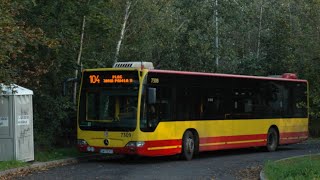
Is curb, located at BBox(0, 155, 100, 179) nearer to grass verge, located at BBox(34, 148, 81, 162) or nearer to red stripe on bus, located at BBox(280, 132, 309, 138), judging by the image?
grass verge, located at BBox(34, 148, 81, 162)

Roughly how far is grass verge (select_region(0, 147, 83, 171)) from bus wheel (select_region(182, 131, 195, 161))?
363 centimetres

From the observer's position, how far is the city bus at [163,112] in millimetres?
17062

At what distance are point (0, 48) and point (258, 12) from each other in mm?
29389

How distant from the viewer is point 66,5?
20016 mm

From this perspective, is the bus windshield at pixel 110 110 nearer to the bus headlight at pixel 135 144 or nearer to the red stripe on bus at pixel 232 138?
the bus headlight at pixel 135 144

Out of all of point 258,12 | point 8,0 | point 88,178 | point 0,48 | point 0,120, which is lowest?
point 88,178

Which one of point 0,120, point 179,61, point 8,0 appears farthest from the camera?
point 179,61

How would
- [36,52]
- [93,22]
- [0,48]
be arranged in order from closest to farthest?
[0,48]
[36,52]
[93,22]

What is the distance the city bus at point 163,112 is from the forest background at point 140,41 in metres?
2.08

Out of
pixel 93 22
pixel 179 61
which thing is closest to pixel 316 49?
pixel 179 61

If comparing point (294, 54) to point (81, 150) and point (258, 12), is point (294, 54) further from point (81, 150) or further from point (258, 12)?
point (81, 150)

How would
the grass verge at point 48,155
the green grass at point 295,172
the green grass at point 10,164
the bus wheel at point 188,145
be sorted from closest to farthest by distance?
1. the green grass at point 295,172
2. the green grass at point 10,164
3. the grass verge at point 48,155
4. the bus wheel at point 188,145

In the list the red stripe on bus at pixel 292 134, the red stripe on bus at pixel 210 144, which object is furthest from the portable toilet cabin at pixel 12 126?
the red stripe on bus at pixel 292 134

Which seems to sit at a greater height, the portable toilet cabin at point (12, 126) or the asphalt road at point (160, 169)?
the portable toilet cabin at point (12, 126)
